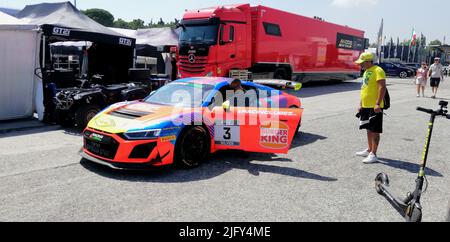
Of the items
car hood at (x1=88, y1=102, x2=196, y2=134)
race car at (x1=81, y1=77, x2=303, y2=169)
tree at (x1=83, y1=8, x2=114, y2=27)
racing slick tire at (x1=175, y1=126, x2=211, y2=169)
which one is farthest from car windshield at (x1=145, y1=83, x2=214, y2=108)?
tree at (x1=83, y1=8, x2=114, y2=27)

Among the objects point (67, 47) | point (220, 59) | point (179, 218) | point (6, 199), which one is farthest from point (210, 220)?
point (67, 47)

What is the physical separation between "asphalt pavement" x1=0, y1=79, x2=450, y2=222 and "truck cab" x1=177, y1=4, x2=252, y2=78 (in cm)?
763

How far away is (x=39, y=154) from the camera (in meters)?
6.04

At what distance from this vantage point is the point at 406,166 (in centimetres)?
569

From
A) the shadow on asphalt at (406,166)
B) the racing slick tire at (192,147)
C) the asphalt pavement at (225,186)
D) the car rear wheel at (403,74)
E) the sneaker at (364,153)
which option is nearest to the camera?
the asphalt pavement at (225,186)

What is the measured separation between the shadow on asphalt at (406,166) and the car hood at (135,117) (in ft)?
11.0

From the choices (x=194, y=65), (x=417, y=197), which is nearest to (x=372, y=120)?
(x=417, y=197)

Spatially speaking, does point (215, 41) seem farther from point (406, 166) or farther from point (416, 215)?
point (416, 215)

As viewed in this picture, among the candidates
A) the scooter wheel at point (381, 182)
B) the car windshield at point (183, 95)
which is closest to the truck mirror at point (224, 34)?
the car windshield at point (183, 95)

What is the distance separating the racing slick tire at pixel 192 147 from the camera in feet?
16.7

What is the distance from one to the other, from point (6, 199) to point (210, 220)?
2.43m

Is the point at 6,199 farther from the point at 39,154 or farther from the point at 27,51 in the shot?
the point at 27,51

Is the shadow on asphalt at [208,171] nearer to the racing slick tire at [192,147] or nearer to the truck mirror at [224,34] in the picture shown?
the racing slick tire at [192,147]

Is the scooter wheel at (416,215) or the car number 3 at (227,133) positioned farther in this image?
the car number 3 at (227,133)
